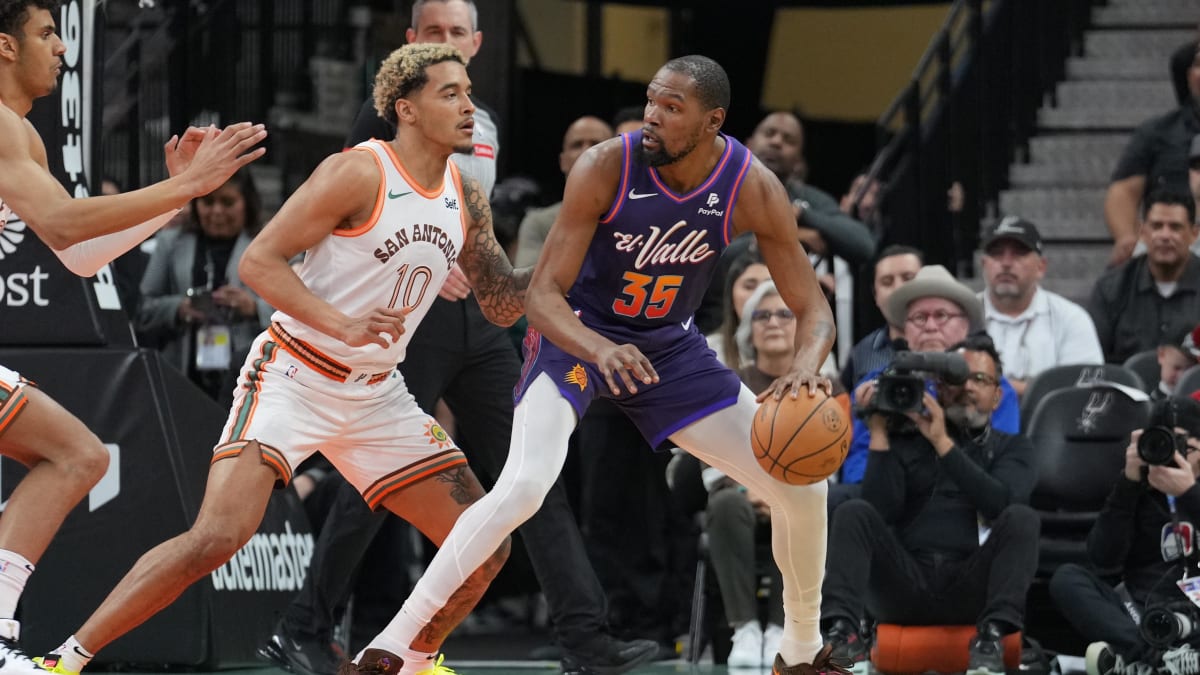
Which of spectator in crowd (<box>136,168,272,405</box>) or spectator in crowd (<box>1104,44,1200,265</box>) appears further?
spectator in crowd (<box>1104,44,1200,265</box>)

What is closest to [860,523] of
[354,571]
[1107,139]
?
[354,571]

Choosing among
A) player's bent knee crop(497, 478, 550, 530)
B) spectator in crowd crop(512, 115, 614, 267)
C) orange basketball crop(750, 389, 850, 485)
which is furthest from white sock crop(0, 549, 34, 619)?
spectator in crowd crop(512, 115, 614, 267)

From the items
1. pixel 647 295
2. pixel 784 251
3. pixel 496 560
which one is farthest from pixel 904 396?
pixel 496 560

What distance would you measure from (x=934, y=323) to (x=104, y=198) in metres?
4.08

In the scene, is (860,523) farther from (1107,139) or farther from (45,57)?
(1107,139)

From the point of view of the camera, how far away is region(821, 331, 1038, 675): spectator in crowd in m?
7.24

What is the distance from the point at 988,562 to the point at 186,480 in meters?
3.25

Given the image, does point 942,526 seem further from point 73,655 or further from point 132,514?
point 73,655

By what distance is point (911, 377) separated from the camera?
7.38 m

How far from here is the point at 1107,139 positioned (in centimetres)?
1220

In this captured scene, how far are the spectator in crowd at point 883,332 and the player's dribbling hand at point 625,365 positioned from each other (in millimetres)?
3004

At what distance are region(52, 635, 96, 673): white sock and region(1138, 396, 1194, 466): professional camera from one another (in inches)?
158

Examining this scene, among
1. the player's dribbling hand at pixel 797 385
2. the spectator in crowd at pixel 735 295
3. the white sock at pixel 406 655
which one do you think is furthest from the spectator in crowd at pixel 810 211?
the white sock at pixel 406 655

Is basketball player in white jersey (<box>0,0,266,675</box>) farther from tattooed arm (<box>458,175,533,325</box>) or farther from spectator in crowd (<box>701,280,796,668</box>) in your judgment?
spectator in crowd (<box>701,280,796,668</box>)
